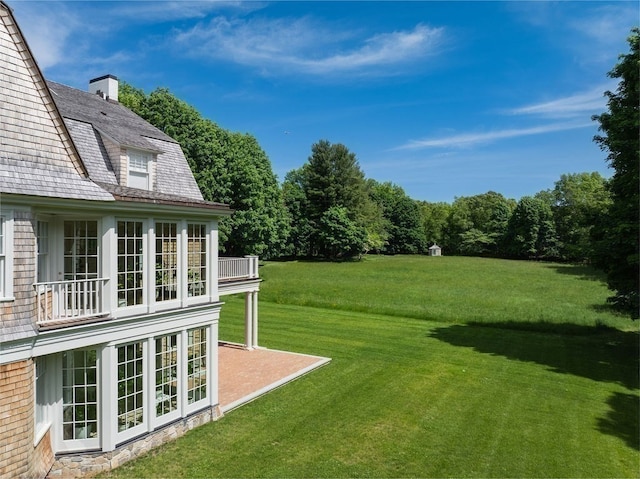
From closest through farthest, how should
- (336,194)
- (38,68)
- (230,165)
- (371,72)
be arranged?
(38,68)
(371,72)
(230,165)
(336,194)

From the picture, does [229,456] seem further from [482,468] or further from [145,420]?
[482,468]

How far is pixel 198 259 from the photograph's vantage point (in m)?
11.4

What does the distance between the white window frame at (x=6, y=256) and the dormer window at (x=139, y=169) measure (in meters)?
3.90

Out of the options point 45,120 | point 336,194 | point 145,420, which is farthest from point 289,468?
point 336,194

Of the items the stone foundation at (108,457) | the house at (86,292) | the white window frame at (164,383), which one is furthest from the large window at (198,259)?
the stone foundation at (108,457)

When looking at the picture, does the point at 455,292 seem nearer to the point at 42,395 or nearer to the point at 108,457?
the point at 108,457

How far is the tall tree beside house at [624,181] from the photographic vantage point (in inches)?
579

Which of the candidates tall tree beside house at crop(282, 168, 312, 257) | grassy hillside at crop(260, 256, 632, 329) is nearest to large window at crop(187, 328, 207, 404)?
grassy hillside at crop(260, 256, 632, 329)

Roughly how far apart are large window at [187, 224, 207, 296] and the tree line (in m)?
14.3

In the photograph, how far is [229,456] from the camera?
9047 millimetres

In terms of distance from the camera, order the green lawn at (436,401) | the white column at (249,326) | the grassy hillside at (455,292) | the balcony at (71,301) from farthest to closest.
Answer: the grassy hillside at (455,292) → the white column at (249,326) → the green lawn at (436,401) → the balcony at (71,301)

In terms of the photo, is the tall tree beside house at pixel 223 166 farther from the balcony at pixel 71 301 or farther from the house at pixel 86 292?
the balcony at pixel 71 301

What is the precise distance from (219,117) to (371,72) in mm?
22845

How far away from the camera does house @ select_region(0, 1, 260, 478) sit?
730 centimetres
